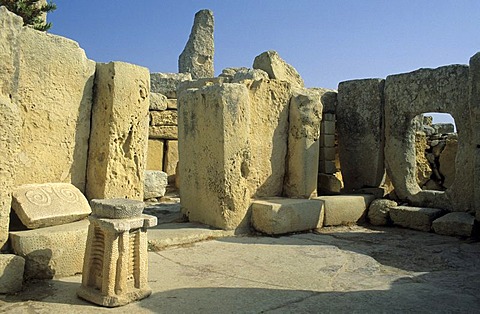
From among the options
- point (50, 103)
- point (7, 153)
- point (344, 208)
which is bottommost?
point (344, 208)

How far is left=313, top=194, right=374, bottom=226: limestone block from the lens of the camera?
5.81m

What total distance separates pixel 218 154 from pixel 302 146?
1.50 metres

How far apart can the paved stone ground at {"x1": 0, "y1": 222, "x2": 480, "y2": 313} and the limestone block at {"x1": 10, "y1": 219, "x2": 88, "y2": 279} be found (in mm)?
94

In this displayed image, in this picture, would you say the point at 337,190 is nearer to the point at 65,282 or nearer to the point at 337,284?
the point at 337,284

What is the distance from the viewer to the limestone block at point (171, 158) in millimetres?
9278

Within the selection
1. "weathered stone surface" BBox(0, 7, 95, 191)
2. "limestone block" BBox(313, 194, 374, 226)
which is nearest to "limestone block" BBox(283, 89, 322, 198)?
"limestone block" BBox(313, 194, 374, 226)

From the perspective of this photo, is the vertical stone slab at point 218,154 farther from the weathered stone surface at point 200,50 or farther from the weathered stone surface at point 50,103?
the weathered stone surface at point 200,50

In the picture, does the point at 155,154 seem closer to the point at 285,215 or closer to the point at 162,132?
the point at 162,132

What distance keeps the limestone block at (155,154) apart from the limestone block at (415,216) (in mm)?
5148

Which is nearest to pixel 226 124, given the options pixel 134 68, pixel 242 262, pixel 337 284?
pixel 134 68

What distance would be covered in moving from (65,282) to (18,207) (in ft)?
2.31

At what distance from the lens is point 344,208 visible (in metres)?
6.00

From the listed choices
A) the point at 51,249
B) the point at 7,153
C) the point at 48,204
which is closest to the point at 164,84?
the point at 48,204

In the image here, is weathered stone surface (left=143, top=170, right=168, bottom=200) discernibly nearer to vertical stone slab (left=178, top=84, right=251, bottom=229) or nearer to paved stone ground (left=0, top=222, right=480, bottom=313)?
vertical stone slab (left=178, top=84, right=251, bottom=229)
